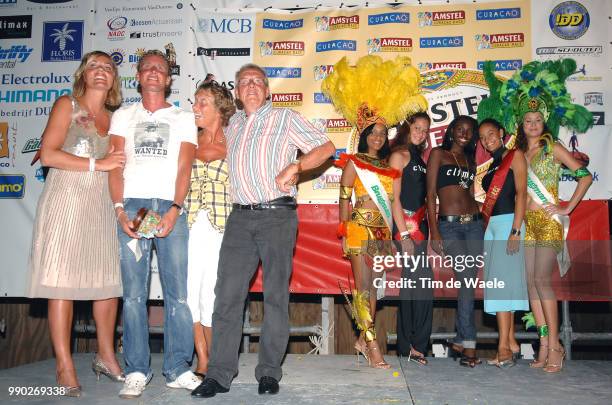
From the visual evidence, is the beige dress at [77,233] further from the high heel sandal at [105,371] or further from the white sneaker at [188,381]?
the white sneaker at [188,381]

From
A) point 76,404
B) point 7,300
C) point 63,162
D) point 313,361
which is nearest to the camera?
point 76,404

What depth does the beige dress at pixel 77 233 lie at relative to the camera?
3.29 m

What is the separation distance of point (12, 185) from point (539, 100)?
4849 millimetres

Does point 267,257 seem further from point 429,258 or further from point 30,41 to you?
point 30,41

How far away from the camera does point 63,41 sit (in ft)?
18.0

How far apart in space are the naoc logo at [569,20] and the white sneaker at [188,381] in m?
4.29

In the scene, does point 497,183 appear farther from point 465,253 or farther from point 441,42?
point 441,42

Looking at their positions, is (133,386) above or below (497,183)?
below

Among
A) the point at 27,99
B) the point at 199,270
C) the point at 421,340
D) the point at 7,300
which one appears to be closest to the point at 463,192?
the point at 421,340

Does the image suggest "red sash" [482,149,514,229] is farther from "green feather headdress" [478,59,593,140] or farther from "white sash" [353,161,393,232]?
"white sash" [353,161,393,232]

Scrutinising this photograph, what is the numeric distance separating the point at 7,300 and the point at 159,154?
12.1ft

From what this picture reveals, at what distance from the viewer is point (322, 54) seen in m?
5.24

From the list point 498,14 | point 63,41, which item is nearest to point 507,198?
point 498,14

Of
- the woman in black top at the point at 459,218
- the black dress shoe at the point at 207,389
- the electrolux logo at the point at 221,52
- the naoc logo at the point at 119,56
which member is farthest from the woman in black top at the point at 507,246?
the naoc logo at the point at 119,56
